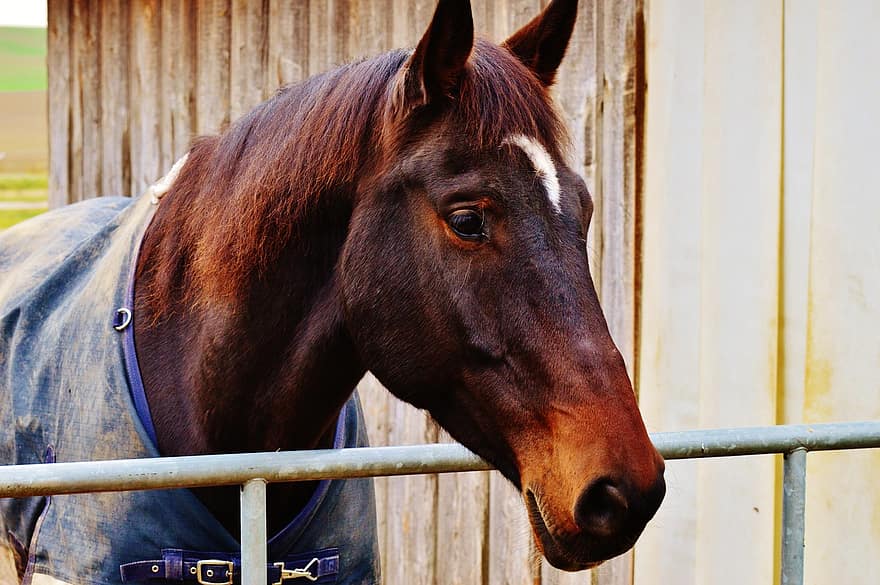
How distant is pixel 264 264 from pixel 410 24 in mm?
2220

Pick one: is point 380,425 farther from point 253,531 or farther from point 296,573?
point 253,531

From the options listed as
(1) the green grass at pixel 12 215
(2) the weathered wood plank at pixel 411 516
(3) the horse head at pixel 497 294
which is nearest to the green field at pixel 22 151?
(1) the green grass at pixel 12 215

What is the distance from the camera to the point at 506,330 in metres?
1.56

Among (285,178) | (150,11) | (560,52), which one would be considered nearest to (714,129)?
(560,52)

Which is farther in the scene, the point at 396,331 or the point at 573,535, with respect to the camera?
the point at 396,331

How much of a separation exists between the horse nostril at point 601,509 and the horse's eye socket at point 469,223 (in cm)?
45

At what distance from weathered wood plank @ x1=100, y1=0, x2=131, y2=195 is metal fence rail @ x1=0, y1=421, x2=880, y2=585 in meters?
3.75

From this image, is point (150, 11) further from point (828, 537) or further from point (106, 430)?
point (828, 537)

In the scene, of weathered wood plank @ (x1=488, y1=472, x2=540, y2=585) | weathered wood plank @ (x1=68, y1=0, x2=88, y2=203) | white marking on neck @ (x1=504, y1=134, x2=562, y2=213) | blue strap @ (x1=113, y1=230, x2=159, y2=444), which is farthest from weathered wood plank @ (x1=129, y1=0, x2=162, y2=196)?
white marking on neck @ (x1=504, y1=134, x2=562, y2=213)

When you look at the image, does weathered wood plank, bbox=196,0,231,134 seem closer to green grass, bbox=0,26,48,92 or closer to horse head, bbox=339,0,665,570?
horse head, bbox=339,0,665,570

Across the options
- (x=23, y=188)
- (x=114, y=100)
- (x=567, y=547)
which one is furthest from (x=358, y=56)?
(x=23, y=188)

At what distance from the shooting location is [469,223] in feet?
5.23

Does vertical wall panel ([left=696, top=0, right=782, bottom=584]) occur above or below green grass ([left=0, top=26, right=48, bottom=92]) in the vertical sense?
below

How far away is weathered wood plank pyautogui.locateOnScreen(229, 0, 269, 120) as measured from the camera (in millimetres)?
4352
